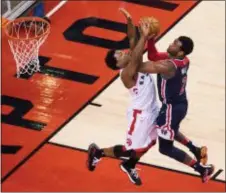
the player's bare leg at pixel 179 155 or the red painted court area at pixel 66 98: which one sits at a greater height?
the player's bare leg at pixel 179 155

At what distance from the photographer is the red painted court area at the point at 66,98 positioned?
11.9m

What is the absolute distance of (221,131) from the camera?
42.0ft

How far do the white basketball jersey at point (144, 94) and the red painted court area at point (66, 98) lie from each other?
295cm

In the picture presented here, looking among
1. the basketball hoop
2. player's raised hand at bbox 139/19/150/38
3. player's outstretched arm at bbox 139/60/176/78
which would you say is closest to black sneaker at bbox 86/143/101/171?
player's outstretched arm at bbox 139/60/176/78

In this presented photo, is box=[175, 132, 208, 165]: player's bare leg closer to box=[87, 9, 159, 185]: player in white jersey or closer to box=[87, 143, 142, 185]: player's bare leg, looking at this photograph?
box=[87, 9, 159, 185]: player in white jersey

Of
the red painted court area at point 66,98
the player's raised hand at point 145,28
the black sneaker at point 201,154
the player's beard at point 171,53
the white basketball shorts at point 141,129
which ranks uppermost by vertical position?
the player's raised hand at point 145,28

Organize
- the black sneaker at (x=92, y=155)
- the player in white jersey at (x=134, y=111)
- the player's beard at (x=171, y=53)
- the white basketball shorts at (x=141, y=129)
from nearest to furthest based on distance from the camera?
the player in white jersey at (x=134, y=111)
the player's beard at (x=171, y=53)
the white basketball shorts at (x=141, y=129)
the black sneaker at (x=92, y=155)

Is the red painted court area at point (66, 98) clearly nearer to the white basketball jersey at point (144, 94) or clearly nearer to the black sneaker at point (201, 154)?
the black sneaker at point (201, 154)

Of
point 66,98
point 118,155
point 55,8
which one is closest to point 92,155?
point 118,155

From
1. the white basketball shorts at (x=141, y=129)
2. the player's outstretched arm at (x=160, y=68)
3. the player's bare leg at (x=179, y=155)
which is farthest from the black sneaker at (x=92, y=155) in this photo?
the player's outstretched arm at (x=160, y=68)

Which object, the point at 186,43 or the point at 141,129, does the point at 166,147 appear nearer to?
the point at 141,129

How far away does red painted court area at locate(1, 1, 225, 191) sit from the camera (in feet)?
39.0

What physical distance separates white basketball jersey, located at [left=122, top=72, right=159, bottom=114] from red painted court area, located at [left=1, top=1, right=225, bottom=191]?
295cm

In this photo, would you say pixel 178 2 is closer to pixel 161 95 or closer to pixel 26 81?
pixel 26 81
